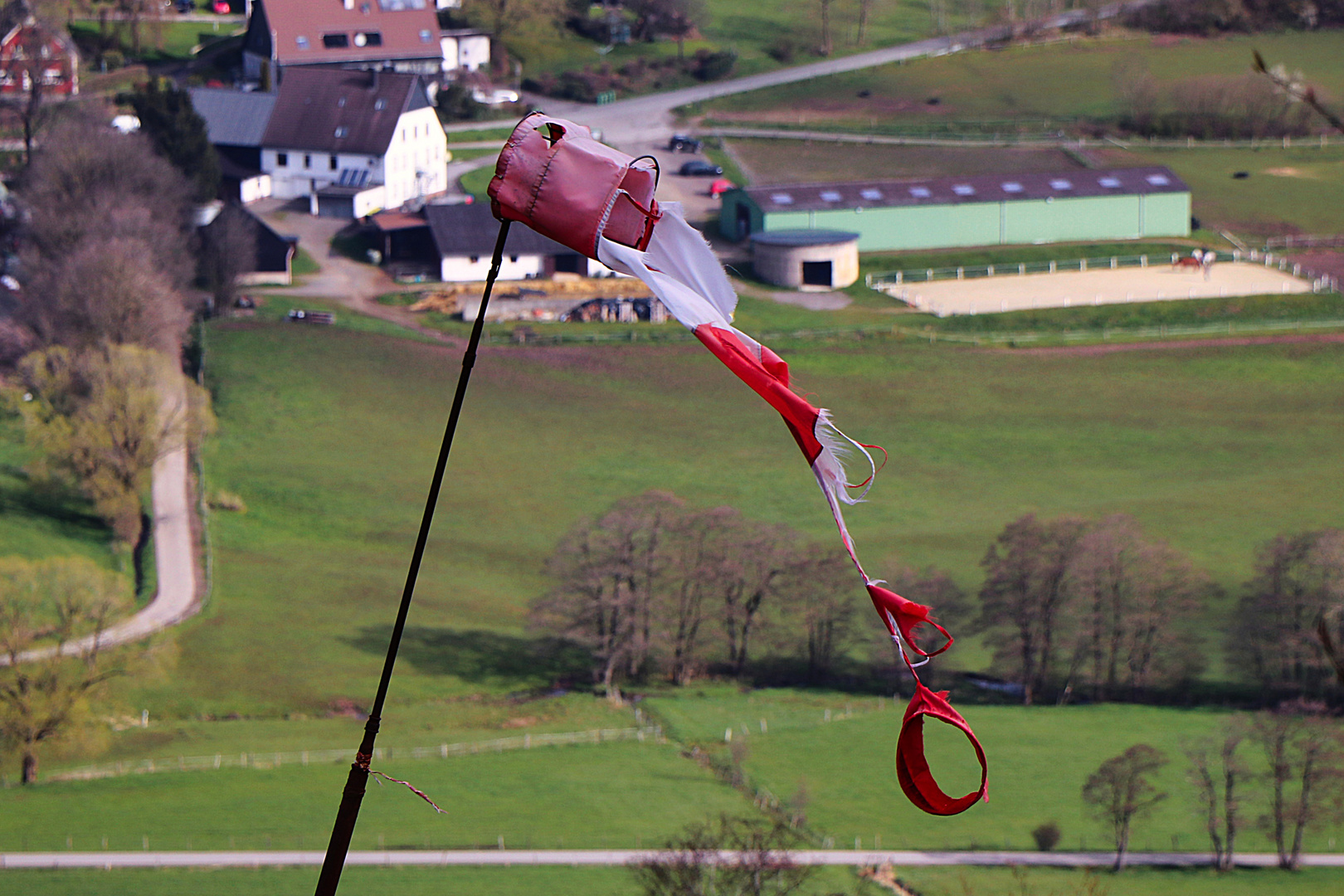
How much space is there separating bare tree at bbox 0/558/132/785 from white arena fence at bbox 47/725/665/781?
1.89 metres

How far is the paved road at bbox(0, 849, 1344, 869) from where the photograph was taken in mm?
47781

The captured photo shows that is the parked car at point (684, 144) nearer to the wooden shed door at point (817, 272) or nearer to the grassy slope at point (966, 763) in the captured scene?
the wooden shed door at point (817, 272)

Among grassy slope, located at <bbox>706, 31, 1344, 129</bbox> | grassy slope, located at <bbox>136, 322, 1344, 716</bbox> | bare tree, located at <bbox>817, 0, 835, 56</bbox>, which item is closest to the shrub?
grassy slope, located at <bbox>136, 322, 1344, 716</bbox>

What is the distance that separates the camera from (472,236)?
10388 centimetres

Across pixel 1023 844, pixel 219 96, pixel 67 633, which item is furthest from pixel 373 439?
pixel 219 96

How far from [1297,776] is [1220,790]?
8.94 ft

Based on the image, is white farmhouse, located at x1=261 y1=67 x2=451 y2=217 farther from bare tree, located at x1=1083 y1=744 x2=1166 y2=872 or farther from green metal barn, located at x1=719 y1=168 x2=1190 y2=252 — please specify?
bare tree, located at x1=1083 y1=744 x2=1166 y2=872

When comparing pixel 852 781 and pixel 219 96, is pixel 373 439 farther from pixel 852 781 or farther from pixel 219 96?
pixel 219 96

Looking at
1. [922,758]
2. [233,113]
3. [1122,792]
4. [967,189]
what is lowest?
[1122,792]

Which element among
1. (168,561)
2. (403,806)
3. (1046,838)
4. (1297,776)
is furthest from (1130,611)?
(168,561)

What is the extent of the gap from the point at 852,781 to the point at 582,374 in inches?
1475

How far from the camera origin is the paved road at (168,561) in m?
60.9

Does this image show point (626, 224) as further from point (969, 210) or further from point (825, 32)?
point (825, 32)

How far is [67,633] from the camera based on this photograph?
57844 millimetres
